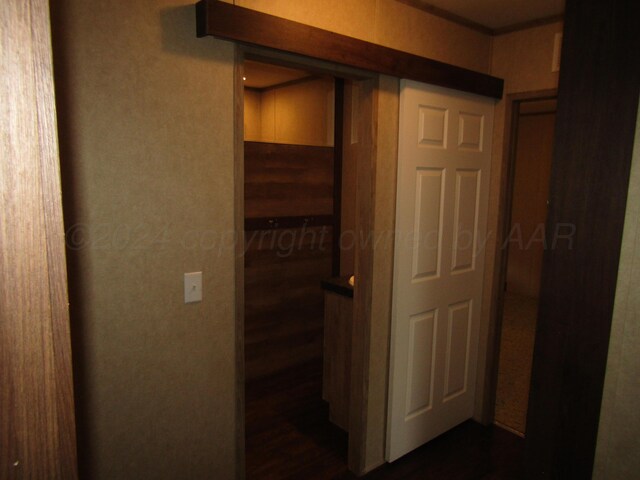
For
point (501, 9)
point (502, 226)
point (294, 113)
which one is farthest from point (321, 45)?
point (294, 113)

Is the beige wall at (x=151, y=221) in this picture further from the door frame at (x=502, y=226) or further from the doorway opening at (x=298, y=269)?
the door frame at (x=502, y=226)

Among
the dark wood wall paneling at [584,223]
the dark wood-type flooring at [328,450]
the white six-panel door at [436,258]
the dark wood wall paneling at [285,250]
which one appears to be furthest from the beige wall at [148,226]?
the dark wood wall paneling at [285,250]

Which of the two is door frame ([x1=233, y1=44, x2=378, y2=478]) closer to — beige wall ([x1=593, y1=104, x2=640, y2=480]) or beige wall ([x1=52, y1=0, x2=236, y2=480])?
beige wall ([x1=52, y1=0, x2=236, y2=480])

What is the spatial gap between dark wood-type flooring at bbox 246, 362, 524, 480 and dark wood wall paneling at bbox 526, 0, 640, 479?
135 cm

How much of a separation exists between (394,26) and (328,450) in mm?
2412

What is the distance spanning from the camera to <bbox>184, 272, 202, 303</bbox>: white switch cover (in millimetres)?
1616

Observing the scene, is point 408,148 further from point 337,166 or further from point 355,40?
point 337,166

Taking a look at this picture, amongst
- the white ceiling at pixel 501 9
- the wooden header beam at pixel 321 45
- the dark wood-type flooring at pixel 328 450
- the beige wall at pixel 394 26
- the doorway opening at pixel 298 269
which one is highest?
the white ceiling at pixel 501 9

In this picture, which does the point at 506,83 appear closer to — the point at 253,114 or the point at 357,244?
the point at 357,244

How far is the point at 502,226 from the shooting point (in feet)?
8.89

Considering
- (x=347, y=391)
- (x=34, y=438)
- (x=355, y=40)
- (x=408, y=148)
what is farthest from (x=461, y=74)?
(x=34, y=438)

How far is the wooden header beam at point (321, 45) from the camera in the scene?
4.90ft

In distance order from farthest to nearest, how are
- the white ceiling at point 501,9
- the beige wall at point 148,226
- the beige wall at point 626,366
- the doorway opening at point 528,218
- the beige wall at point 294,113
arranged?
1. the doorway opening at point 528,218
2. the beige wall at point 294,113
3. the white ceiling at point 501,9
4. the beige wall at point 148,226
5. the beige wall at point 626,366

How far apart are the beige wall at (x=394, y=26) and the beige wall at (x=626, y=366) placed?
131 cm
